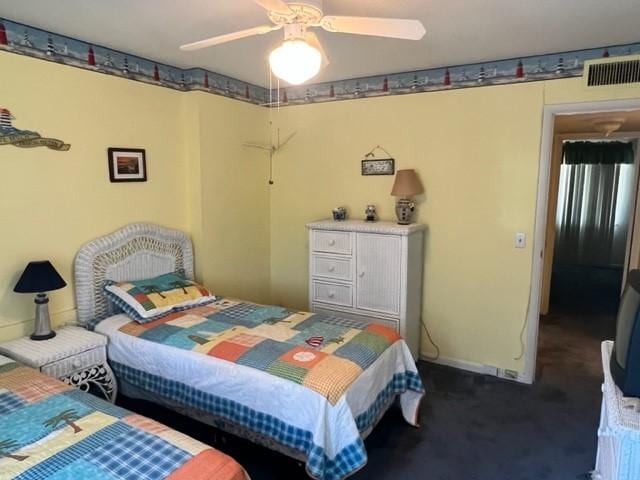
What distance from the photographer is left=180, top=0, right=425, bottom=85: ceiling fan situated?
169 cm

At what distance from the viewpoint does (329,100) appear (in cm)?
389

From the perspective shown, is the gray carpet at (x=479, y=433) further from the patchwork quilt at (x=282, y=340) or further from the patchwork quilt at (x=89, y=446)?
the patchwork quilt at (x=89, y=446)

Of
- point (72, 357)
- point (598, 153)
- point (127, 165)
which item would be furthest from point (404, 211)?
point (598, 153)

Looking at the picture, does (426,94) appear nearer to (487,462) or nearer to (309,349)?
(309,349)

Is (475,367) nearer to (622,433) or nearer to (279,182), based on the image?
(622,433)

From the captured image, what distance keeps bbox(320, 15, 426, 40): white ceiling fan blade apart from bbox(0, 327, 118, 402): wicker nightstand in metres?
2.24

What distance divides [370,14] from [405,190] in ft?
4.87

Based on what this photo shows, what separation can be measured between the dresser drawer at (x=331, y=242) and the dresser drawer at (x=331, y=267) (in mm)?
61

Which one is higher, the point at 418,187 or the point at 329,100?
the point at 329,100

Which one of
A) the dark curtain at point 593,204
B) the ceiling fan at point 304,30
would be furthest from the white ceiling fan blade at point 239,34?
the dark curtain at point 593,204

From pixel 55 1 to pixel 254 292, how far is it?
281 cm

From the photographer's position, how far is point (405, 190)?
3.39 m

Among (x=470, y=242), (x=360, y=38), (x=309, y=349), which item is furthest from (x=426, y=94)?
(x=309, y=349)

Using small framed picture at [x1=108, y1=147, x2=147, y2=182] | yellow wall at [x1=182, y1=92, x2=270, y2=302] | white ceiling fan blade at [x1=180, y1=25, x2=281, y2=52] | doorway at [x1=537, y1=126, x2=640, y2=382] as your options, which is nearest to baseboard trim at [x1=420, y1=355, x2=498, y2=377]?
doorway at [x1=537, y1=126, x2=640, y2=382]
